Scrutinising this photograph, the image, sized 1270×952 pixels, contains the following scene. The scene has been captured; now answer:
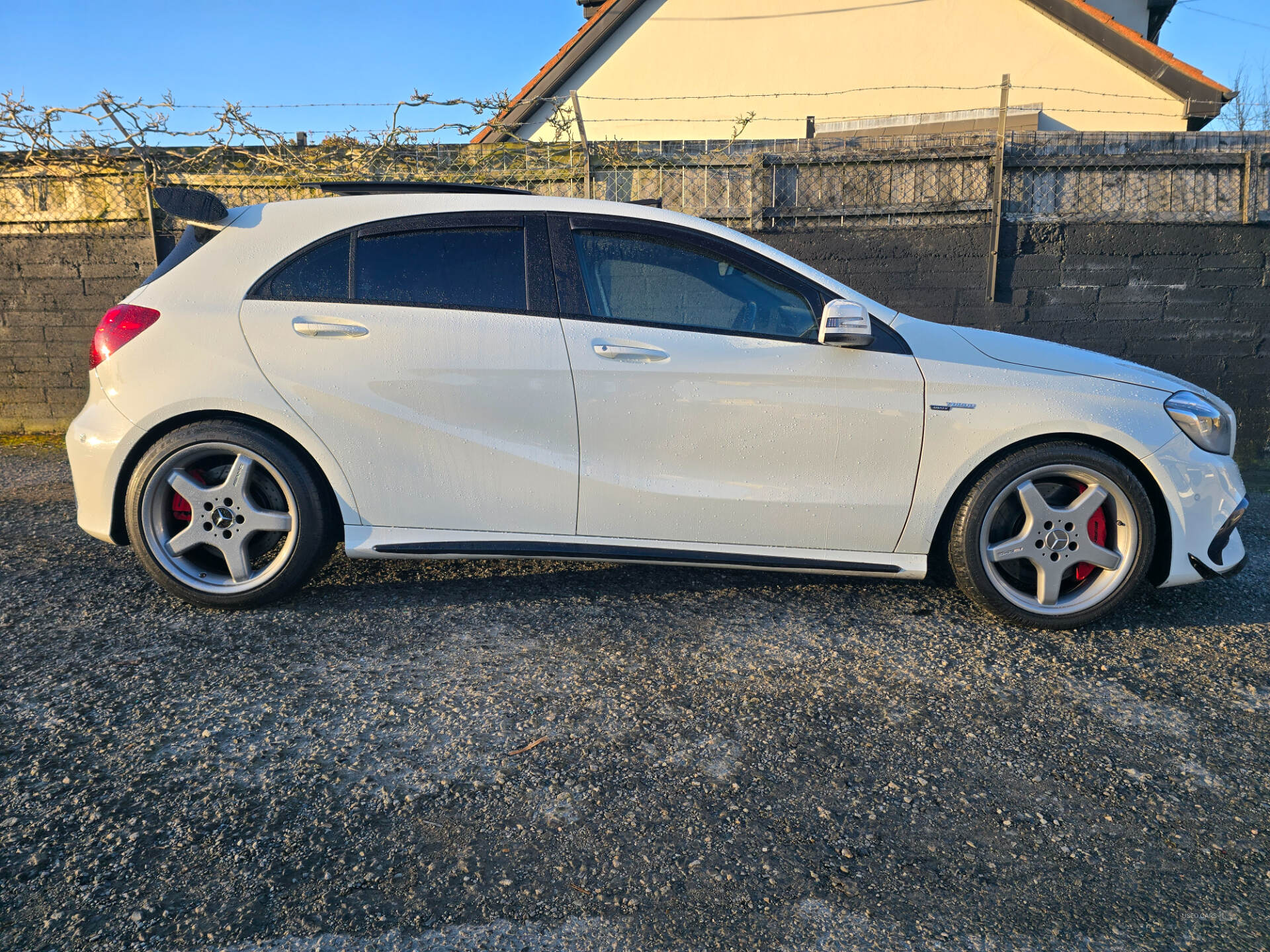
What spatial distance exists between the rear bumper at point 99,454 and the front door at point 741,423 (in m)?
1.81

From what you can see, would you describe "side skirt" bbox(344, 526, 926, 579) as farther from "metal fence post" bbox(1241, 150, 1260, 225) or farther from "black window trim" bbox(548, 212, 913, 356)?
"metal fence post" bbox(1241, 150, 1260, 225)

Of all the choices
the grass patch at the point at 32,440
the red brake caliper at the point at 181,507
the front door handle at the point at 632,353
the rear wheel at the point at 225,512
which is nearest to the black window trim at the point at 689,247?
the front door handle at the point at 632,353

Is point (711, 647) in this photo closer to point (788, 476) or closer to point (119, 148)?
point (788, 476)

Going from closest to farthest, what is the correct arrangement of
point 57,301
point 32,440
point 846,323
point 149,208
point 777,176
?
point 846,323 → point 777,176 → point 149,208 → point 57,301 → point 32,440

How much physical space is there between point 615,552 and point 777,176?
4324mm

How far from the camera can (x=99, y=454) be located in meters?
3.27

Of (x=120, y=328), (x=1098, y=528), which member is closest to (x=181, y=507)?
(x=120, y=328)

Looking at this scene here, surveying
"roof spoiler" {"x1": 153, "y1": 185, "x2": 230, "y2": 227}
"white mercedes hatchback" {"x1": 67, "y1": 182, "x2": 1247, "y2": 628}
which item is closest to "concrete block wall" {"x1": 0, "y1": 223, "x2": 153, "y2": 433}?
"roof spoiler" {"x1": 153, "y1": 185, "x2": 230, "y2": 227}

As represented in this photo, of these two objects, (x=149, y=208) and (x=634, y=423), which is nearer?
(x=634, y=423)

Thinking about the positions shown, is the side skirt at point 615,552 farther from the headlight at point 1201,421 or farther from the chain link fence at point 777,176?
the chain link fence at point 777,176

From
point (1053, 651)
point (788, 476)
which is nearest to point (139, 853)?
point (788, 476)

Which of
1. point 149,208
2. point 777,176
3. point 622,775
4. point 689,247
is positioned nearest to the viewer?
point 622,775

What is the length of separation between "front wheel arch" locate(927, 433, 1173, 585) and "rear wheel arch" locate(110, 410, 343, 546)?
247 centimetres

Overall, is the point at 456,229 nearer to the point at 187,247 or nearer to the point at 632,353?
Result: the point at 632,353
